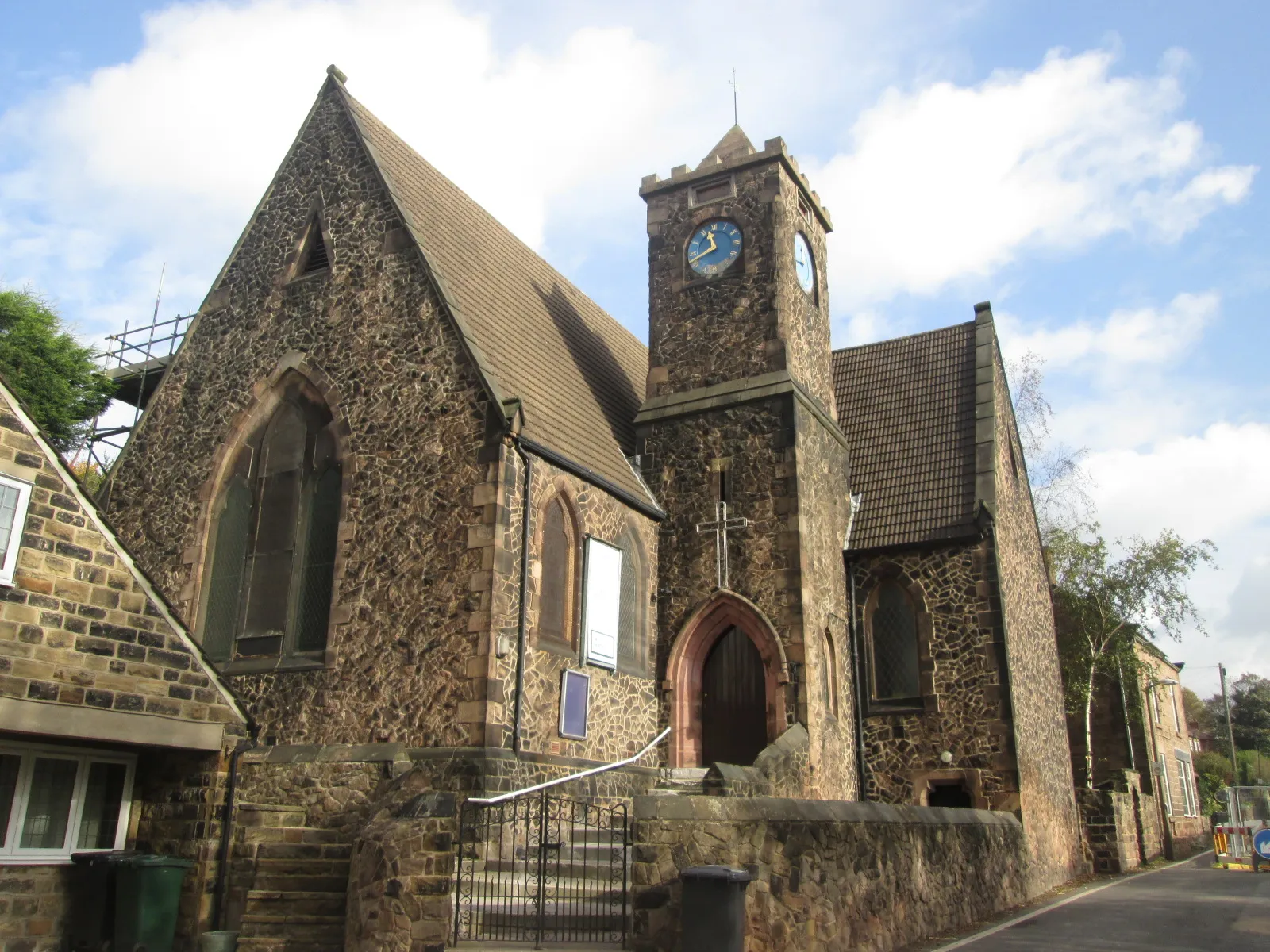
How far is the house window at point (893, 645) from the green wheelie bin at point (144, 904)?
11743 mm

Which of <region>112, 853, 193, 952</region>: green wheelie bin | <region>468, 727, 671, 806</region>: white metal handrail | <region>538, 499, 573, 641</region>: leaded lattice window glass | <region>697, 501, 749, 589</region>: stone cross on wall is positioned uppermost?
<region>697, 501, 749, 589</region>: stone cross on wall

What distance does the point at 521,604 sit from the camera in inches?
539

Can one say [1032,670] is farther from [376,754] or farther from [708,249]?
[376,754]

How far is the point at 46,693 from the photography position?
398 inches

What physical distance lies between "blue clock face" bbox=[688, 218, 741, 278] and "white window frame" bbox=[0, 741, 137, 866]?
40.5 ft

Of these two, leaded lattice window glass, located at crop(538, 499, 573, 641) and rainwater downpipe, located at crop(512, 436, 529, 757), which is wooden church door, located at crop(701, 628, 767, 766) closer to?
leaded lattice window glass, located at crop(538, 499, 573, 641)

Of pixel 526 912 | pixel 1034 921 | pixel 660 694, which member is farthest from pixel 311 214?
pixel 1034 921

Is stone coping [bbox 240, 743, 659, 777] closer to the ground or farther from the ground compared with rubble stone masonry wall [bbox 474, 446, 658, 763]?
closer to the ground

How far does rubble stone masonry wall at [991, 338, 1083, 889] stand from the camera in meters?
18.0

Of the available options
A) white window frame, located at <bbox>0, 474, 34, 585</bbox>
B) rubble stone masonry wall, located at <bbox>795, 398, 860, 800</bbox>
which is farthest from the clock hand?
white window frame, located at <bbox>0, 474, 34, 585</bbox>

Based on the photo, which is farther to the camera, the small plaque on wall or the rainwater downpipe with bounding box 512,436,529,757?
the small plaque on wall

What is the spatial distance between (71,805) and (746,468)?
35.0 ft

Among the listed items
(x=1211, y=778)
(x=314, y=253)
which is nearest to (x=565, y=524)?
(x=314, y=253)

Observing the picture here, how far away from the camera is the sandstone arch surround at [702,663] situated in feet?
53.5
